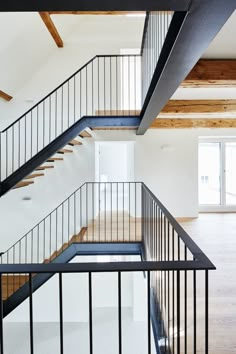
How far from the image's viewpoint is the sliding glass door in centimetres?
799

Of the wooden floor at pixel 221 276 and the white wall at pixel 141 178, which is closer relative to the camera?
the wooden floor at pixel 221 276

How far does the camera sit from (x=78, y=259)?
686 centimetres

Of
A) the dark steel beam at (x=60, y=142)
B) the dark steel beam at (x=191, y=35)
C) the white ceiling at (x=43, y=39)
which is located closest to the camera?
the dark steel beam at (x=191, y=35)

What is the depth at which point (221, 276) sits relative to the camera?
358 cm

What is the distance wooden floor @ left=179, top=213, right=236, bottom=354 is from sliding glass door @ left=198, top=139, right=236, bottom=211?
38.1 inches

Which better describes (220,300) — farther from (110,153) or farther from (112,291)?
(110,153)

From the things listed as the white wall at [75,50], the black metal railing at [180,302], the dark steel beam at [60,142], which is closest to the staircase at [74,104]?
the white wall at [75,50]

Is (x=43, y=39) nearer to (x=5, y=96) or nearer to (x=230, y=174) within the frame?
(x=5, y=96)

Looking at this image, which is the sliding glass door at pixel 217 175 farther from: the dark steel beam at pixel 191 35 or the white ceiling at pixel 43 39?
the dark steel beam at pixel 191 35

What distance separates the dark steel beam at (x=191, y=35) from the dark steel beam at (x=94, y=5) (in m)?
0.09

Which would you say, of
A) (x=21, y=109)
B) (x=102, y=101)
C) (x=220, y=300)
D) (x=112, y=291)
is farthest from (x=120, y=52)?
(x=220, y=300)

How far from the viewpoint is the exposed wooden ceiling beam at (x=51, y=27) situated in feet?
19.4

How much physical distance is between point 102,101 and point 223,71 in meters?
4.70

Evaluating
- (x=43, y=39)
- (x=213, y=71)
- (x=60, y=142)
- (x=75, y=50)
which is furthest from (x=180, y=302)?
(x=75, y=50)
